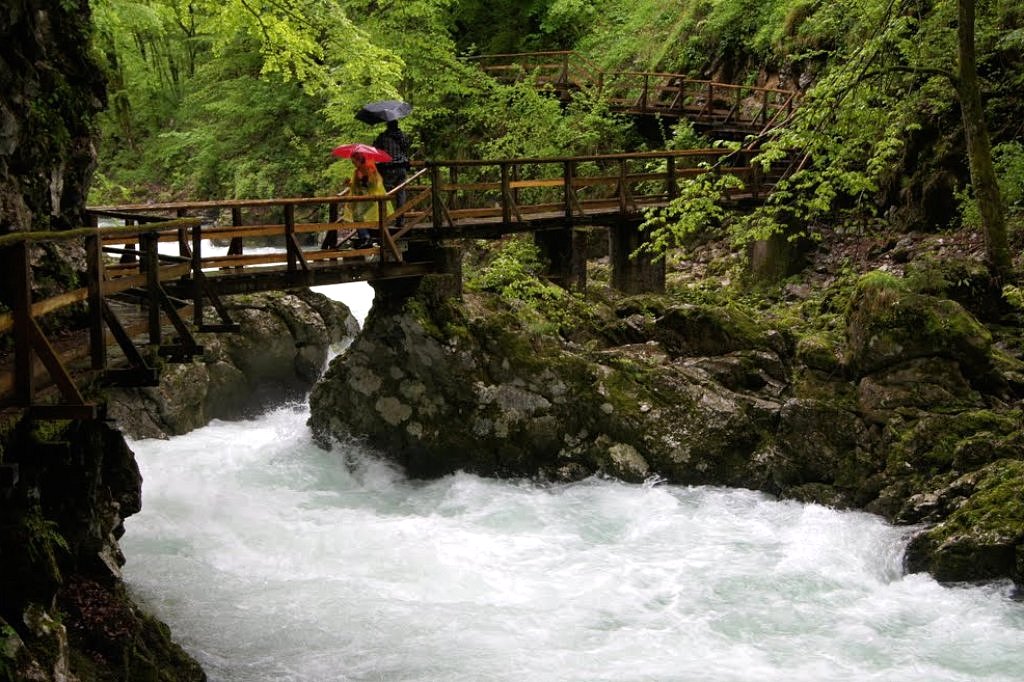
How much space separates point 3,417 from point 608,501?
7.82 m

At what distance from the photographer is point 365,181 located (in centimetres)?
1430

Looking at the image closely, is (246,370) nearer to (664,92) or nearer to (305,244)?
(305,244)

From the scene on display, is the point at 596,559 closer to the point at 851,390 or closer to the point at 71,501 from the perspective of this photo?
the point at 851,390

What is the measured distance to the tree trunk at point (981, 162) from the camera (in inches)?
498

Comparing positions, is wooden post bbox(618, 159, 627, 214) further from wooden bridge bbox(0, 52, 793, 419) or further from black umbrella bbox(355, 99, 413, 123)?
black umbrella bbox(355, 99, 413, 123)

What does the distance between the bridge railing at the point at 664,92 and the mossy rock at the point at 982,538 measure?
13.4 m

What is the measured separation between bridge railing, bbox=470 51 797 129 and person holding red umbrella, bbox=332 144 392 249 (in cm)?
945

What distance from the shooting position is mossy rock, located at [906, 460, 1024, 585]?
955 cm

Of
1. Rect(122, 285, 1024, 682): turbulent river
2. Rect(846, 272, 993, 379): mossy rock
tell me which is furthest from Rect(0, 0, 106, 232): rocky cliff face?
Rect(846, 272, 993, 379): mossy rock

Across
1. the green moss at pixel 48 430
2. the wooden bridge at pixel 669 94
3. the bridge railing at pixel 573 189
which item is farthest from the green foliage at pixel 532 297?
the wooden bridge at pixel 669 94

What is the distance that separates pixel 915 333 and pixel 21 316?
32.6 feet

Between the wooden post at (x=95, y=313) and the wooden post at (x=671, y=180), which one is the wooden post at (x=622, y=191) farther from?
the wooden post at (x=95, y=313)

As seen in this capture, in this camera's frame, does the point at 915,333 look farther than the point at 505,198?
No

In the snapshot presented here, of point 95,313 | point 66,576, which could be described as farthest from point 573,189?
point 66,576
